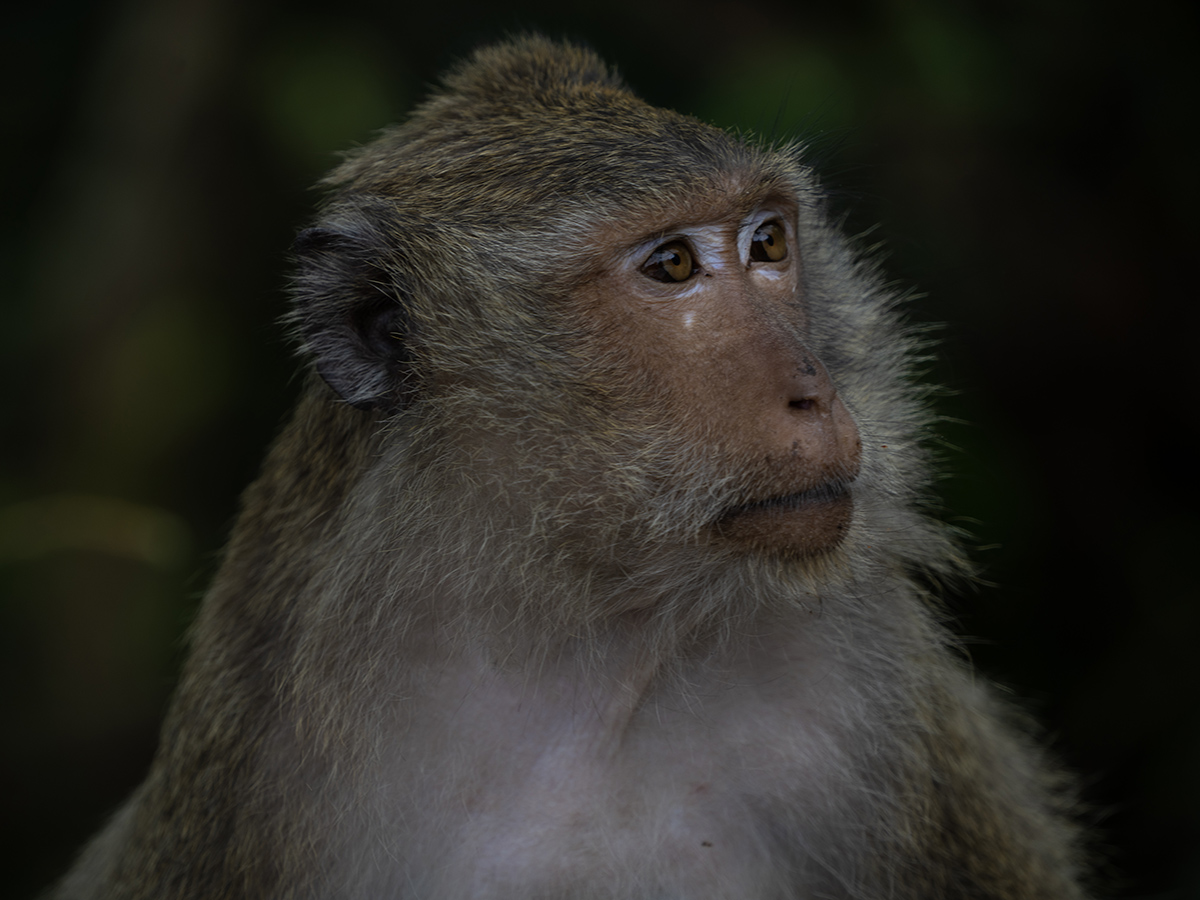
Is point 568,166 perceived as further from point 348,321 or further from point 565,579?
point 565,579

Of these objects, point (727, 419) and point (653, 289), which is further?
point (653, 289)

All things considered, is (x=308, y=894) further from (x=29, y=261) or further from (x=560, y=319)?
(x=29, y=261)

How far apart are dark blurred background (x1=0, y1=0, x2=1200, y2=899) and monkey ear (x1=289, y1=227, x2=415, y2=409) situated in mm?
1862

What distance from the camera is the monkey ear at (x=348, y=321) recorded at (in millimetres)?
2076

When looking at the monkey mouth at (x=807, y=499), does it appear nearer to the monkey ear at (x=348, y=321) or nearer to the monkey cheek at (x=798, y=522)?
the monkey cheek at (x=798, y=522)

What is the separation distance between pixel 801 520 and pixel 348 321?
0.92m

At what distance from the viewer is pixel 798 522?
188cm

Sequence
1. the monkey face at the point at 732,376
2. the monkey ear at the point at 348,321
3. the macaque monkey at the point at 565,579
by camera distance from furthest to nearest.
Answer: the monkey ear at the point at 348,321 → the macaque monkey at the point at 565,579 → the monkey face at the point at 732,376

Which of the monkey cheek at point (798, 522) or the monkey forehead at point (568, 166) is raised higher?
the monkey forehead at point (568, 166)

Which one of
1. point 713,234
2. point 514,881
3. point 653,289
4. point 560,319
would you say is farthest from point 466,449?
point 514,881

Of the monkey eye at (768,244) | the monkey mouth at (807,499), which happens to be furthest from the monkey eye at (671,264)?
the monkey mouth at (807,499)

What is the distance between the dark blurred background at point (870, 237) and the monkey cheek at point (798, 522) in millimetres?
1891

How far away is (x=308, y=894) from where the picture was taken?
203cm

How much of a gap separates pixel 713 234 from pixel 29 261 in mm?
3210
